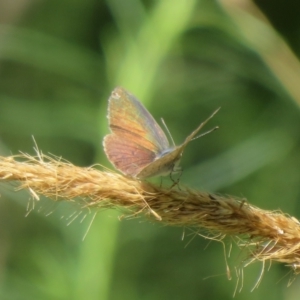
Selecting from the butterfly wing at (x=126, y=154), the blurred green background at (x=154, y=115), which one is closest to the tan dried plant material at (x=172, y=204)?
the butterfly wing at (x=126, y=154)

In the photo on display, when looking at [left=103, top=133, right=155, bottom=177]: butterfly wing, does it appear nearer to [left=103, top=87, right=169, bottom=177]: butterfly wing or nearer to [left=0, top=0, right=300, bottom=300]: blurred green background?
[left=103, top=87, right=169, bottom=177]: butterfly wing

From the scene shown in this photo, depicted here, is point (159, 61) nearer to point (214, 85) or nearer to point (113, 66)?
point (113, 66)

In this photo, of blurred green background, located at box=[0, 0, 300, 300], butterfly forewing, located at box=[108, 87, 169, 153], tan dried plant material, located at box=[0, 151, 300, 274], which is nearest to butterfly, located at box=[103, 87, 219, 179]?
butterfly forewing, located at box=[108, 87, 169, 153]

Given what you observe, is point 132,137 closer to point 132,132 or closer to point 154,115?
point 132,132

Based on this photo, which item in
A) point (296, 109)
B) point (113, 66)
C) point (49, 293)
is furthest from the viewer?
point (296, 109)

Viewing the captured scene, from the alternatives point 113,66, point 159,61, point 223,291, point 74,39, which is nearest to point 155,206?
point 159,61

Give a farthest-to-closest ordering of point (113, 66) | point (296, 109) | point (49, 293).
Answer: point (296, 109) → point (113, 66) → point (49, 293)

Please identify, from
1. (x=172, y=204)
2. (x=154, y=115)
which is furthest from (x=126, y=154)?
(x=154, y=115)

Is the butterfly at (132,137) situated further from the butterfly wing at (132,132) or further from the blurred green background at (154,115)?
the blurred green background at (154,115)
